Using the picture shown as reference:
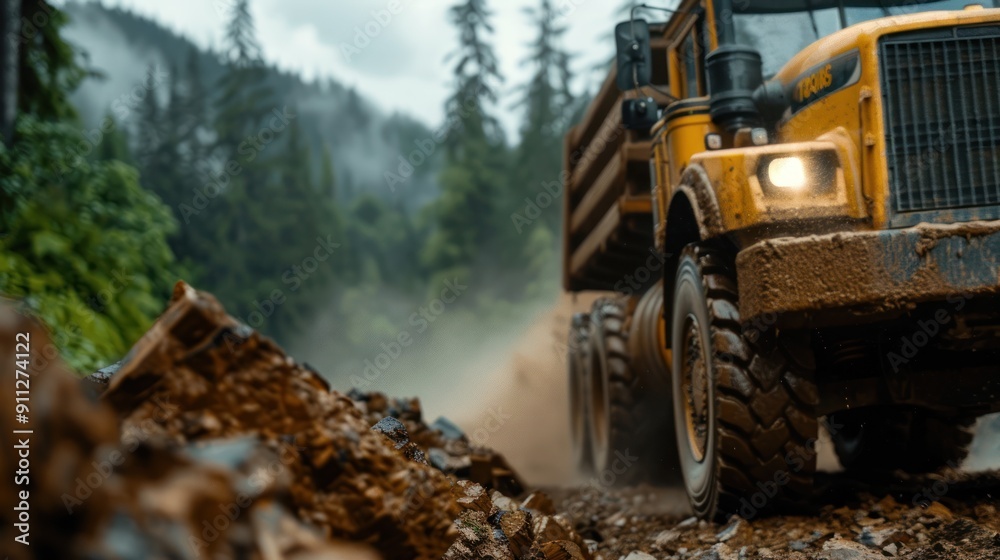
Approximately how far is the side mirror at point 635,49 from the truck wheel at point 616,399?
275cm

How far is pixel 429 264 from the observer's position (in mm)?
39344

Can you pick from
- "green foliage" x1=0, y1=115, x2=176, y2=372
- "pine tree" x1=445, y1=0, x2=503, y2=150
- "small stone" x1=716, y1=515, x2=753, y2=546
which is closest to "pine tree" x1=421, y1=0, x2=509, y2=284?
"pine tree" x1=445, y1=0, x2=503, y2=150

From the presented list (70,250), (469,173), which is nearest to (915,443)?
(70,250)

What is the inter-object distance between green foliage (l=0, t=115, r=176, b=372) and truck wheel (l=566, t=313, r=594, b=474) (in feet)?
13.3

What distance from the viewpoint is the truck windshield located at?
530 cm

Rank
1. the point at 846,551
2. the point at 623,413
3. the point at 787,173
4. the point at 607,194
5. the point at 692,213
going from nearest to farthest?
the point at 846,551 < the point at 787,173 < the point at 692,213 < the point at 607,194 < the point at 623,413

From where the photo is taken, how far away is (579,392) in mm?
9328

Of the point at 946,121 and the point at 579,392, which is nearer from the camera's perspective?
the point at 946,121

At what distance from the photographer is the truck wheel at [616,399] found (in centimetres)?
758

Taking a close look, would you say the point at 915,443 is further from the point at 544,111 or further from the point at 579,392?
the point at 544,111

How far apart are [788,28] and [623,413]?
326cm

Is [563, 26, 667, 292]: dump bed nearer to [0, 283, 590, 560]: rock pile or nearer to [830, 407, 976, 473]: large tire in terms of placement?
[830, 407, 976, 473]: large tire

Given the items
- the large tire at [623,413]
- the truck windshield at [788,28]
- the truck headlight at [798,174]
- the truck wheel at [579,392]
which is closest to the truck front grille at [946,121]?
the truck headlight at [798,174]

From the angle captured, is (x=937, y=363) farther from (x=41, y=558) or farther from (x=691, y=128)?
(x=41, y=558)
